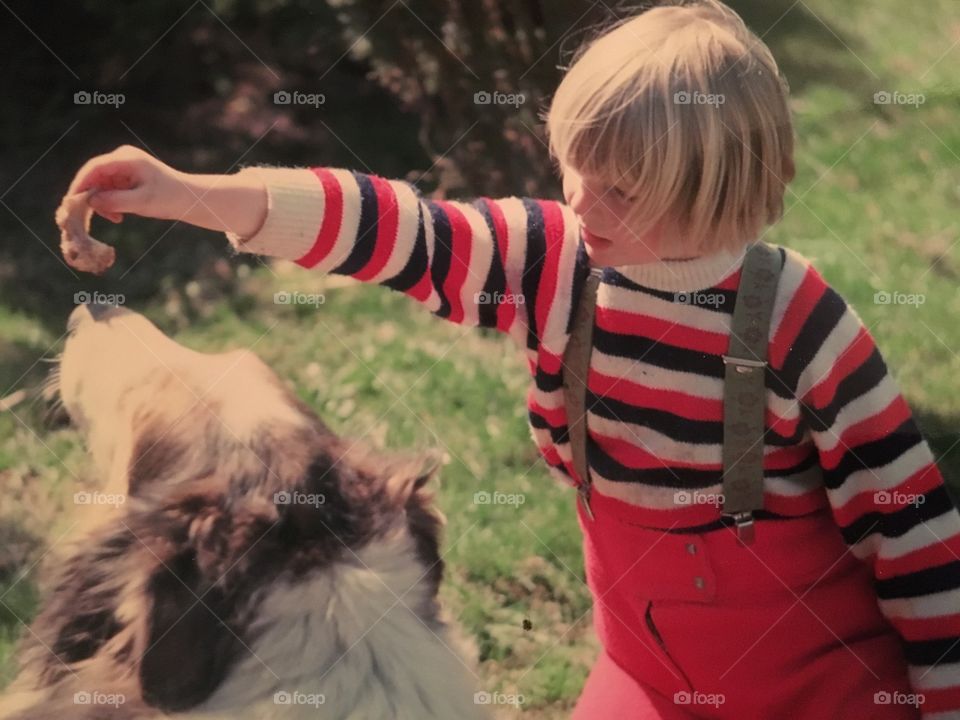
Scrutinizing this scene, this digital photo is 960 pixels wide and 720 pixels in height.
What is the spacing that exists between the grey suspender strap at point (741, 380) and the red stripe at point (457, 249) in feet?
0.32

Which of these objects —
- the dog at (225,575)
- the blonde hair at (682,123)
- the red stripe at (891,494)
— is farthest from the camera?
the dog at (225,575)

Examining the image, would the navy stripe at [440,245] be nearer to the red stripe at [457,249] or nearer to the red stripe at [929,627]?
the red stripe at [457,249]

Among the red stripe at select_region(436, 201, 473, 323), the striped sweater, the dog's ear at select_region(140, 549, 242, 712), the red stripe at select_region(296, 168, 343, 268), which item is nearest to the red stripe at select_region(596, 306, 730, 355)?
the striped sweater

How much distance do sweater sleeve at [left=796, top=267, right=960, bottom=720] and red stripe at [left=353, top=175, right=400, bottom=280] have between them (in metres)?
0.31

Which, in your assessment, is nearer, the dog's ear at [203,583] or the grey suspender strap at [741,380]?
the grey suspender strap at [741,380]

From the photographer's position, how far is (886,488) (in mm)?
823

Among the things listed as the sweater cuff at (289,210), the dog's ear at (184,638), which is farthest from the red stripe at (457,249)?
the dog's ear at (184,638)

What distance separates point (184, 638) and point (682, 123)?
2.27 feet

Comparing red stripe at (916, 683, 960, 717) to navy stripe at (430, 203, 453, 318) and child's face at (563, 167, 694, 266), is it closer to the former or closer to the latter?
child's face at (563, 167, 694, 266)

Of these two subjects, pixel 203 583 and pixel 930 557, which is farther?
pixel 203 583

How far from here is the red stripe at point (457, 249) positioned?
2.62ft

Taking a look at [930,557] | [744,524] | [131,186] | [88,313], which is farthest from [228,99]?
[930,557]

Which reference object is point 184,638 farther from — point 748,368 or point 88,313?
point 748,368

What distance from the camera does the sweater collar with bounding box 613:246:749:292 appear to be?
2.62 ft
